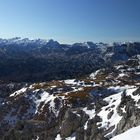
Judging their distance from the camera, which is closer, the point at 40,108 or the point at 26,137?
the point at 26,137

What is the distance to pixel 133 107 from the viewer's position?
64.0 metres

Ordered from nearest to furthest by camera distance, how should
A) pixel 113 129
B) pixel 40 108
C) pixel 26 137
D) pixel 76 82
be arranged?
pixel 113 129
pixel 26 137
pixel 40 108
pixel 76 82

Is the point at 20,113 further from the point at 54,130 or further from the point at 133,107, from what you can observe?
the point at 133,107

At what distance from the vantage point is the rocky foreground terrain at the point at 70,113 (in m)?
63.6

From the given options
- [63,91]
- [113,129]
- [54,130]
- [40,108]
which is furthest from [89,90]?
[113,129]

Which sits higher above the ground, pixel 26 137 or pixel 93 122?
pixel 93 122

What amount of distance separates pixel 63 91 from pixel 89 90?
11.4m

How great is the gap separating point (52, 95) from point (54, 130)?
125 ft

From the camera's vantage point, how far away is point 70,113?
A: 78.4m

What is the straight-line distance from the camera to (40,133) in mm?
79500

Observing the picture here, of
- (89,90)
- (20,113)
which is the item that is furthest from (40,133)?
(89,90)

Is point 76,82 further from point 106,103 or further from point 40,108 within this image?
point 106,103

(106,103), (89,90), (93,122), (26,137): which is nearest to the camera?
(93,122)

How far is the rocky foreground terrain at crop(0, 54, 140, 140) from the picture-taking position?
209ft
